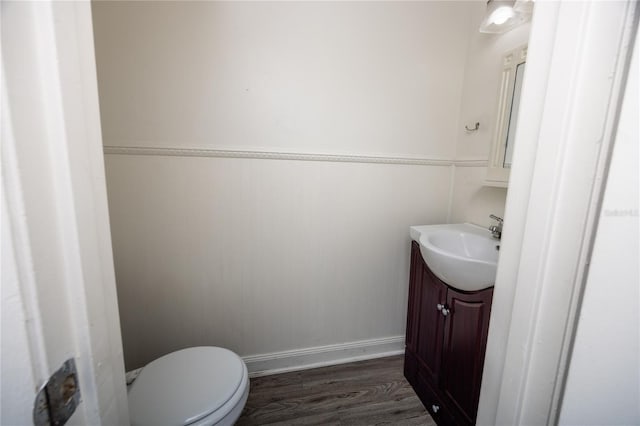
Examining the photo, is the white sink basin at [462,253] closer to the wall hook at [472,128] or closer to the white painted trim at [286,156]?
the white painted trim at [286,156]

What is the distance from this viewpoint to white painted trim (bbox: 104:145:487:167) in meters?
1.21

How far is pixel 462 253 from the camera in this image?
1.31 metres

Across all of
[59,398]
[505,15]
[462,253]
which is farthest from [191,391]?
[505,15]

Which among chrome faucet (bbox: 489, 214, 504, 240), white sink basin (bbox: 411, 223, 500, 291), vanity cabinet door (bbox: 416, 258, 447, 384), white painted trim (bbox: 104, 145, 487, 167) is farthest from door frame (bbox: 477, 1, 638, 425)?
white painted trim (bbox: 104, 145, 487, 167)

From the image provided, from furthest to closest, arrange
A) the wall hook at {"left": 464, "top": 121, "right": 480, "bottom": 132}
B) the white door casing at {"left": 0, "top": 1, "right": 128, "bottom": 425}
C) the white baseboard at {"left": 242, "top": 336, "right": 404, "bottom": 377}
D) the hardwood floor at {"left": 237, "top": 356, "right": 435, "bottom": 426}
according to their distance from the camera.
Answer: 1. the white baseboard at {"left": 242, "top": 336, "right": 404, "bottom": 377}
2. the wall hook at {"left": 464, "top": 121, "right": 480, "bottom": 132}
3. the hardwood floor at {"left": 237, "top": 356, "right": 435, "bottom": 426}
4. the white door casing at {"left": 0, "top": 1, "right": 128, "bottom": 425}

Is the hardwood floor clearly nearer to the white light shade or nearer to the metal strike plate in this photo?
the metal strike plate

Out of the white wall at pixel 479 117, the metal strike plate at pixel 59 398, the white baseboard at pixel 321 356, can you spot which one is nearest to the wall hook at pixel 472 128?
the white wall at pixel 479 117

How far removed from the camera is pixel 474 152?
1453mm

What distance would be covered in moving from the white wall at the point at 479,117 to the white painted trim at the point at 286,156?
7 cm

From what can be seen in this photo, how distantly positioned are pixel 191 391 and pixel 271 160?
3.38 feet

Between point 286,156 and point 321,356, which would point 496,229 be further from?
Result: point 321,356

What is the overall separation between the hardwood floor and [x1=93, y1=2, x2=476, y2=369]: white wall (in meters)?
0.18

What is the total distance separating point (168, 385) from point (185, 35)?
1.46 m

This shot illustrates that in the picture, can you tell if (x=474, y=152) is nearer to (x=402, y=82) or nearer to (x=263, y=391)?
(x=402, y=82)
